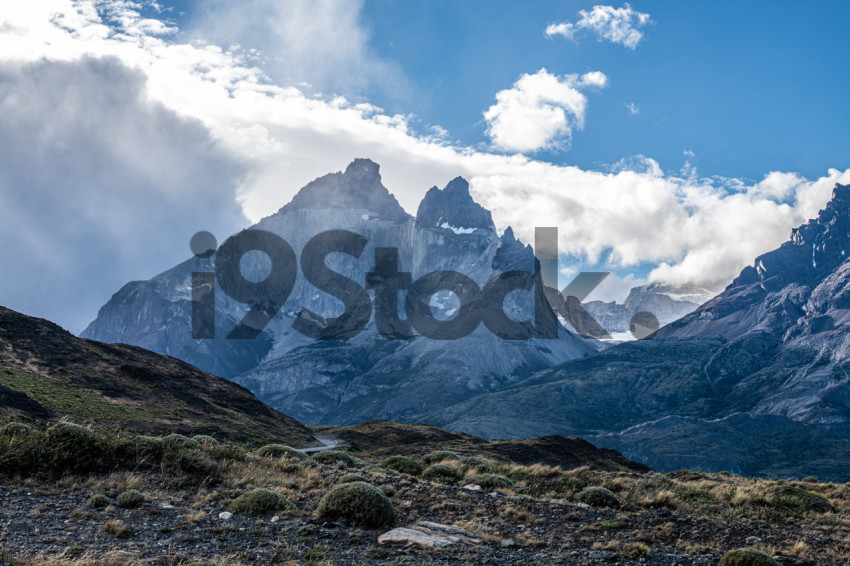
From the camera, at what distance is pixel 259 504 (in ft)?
59.0

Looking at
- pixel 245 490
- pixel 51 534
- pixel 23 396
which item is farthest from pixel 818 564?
pixel 23 396

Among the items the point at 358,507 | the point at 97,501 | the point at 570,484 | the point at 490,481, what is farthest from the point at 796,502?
the point at 97,501

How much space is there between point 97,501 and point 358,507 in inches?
309

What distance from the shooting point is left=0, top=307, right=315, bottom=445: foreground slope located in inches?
2213

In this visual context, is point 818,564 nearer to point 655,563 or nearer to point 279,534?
point 655,563

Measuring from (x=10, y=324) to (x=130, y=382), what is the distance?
16979mm

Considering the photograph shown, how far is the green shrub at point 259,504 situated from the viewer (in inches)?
699

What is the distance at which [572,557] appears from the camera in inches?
605

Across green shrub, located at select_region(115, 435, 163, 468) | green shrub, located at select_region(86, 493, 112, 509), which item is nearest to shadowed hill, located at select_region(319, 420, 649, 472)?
green shrub, located at select_region(115, 435, 163, 468)

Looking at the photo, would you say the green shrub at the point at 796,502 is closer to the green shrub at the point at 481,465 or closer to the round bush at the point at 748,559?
the round bush at the point at 748,559

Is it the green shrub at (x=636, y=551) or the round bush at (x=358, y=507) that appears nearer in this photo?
the green shrub at (x=636, y=551)

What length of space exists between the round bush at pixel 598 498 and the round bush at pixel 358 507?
376 inches

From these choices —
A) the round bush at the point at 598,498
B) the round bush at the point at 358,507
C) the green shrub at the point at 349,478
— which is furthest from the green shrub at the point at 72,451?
the round bush at the point at 598,498

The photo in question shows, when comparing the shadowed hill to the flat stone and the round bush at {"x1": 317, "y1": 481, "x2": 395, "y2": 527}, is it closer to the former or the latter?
the round bush at {"x1": 317, "y1": 481, "x2": 395, "y2": 527}
